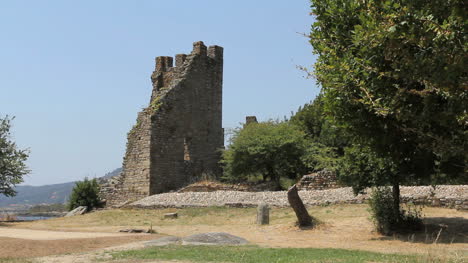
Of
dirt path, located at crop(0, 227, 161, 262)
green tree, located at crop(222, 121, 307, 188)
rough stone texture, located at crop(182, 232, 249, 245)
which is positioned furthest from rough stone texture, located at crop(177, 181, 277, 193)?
rough stone texture, located at crop(182, 232, 249, 245)

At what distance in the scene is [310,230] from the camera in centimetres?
1702

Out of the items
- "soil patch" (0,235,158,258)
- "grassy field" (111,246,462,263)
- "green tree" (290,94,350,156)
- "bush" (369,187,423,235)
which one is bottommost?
"grassy field" (111,246,462,263)

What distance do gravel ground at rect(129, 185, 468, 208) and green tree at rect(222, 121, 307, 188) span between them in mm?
4389

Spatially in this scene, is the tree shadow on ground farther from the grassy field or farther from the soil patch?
the soil patch

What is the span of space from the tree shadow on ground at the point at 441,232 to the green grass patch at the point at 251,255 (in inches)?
128

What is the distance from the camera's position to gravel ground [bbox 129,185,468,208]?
66.9 ft

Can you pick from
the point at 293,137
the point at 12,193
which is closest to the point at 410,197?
the point at 293,137

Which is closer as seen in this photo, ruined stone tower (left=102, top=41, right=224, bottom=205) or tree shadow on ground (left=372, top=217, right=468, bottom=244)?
tree shadow on ground (left=372, top=217, right=468, bottom=244)

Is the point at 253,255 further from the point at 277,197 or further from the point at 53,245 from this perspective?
the point at 277,197

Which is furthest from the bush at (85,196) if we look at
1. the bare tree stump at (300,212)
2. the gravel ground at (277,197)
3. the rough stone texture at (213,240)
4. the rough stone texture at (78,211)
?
the rough stone texture at (213,240)

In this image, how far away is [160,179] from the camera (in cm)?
3066

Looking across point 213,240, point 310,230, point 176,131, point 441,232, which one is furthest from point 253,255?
point 176,131

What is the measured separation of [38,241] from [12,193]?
46.3ft

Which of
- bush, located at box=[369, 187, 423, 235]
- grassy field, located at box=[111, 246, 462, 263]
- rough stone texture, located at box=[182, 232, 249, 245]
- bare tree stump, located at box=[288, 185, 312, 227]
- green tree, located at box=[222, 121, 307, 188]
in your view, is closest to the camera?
Answer: grassy field, located at box=[111, 246, 462, 263]
